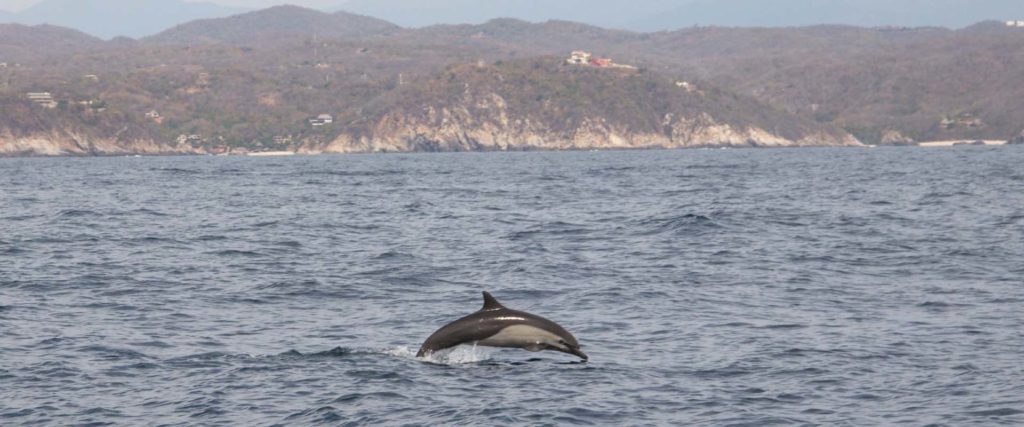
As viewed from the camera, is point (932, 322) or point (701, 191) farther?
point (701, 191)

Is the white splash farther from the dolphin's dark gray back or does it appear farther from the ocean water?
the dolphin's dark gray back

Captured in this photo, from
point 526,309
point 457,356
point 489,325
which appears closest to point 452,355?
point 457,356

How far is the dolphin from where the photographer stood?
21234mm

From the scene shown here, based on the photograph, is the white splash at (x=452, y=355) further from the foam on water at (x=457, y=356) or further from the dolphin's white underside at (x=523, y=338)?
the dolphin's white underside at (x=523, y=338)

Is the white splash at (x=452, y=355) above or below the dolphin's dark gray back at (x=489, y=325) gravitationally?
below

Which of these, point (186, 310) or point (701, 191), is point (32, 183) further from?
point (186, 310)

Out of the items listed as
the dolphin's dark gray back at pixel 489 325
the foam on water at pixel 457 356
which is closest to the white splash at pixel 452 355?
the foam on water at pixel 457 356

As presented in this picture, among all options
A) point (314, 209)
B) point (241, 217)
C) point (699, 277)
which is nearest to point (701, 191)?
point (314, 209)

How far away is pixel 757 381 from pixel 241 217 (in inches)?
1555

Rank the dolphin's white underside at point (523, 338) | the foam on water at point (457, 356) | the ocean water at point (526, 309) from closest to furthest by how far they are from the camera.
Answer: the ocean water at point (526, 309)
the dolphin's white underside at point (523, 338)
the foam on water at point (457, 356)

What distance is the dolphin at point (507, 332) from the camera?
21.2 m

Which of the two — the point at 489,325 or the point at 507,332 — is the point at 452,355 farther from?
the point at 507,332

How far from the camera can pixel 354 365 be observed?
21641 millimetres

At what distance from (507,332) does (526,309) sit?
671cm
